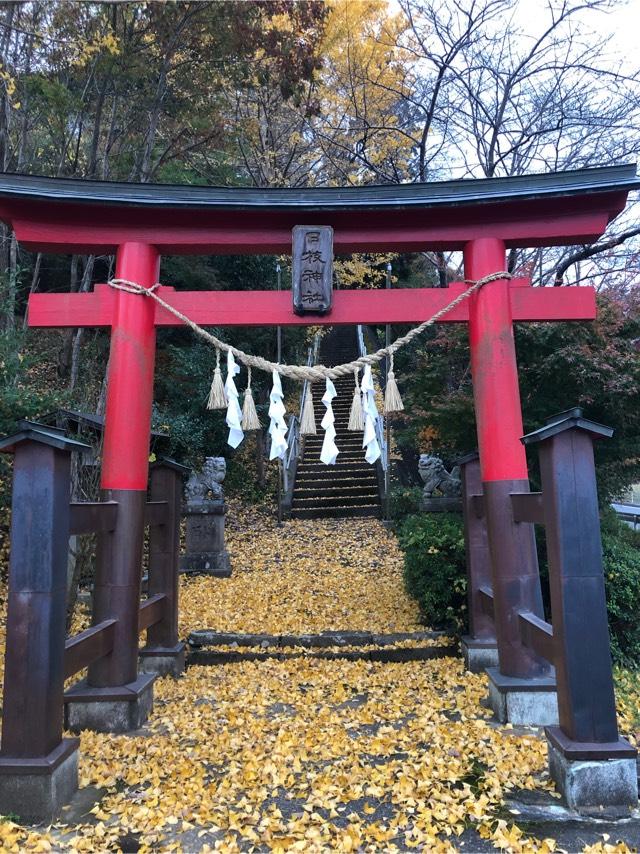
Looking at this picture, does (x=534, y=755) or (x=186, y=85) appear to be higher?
(x=186, y=85)

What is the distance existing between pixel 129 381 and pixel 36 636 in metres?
2.22

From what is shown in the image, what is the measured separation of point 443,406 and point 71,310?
14.3 ft

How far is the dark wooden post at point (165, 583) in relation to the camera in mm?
5312

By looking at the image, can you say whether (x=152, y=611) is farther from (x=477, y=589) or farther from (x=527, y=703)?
(x=527, y=703)

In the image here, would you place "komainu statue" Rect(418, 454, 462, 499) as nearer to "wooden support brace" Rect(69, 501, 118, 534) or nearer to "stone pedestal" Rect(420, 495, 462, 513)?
"stone pedestal" Rect(420, 495, 462, 513)

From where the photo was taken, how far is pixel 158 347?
1352 cm

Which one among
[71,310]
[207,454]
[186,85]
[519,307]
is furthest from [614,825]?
[186,85]

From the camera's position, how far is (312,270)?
4.82 meters

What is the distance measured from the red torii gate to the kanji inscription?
0.47ft

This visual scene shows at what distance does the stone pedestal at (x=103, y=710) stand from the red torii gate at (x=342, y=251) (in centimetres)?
37

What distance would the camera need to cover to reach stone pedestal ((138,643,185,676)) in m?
5.30

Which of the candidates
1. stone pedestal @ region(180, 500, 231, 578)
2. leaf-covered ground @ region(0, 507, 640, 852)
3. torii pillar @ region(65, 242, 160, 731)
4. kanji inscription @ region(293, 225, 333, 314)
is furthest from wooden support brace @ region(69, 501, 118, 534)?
stone pedestal @ region(180, 500, 231, 578)

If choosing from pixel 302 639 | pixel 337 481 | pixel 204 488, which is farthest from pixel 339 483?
pixel 302 639

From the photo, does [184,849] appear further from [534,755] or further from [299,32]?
[299,32]
